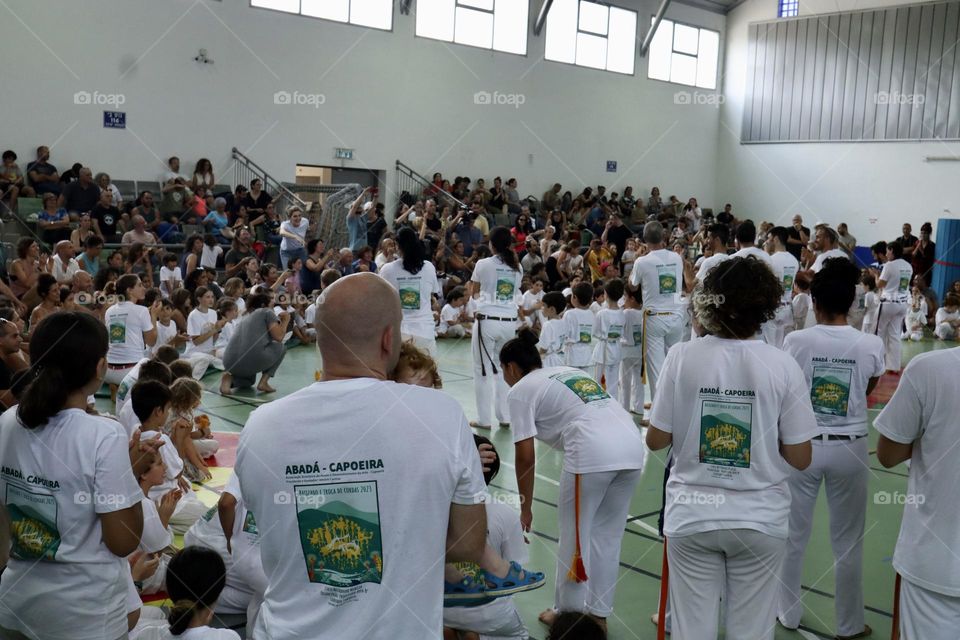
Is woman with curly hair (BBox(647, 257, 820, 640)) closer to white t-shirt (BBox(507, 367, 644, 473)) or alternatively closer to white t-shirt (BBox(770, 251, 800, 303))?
white t-shirt (BBox(507, 367, 644, 473))

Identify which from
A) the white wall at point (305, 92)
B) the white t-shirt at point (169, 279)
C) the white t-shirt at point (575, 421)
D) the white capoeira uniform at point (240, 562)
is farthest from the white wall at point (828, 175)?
the white capoeira uniform at point (240, 562)

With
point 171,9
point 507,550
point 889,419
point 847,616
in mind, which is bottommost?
point 847,616

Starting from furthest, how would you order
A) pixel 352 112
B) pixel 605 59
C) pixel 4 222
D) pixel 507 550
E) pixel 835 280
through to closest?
pixel 605 59 → pixel 352 112 → pixel 4 222 → pixel 835 280 → pixel 507 550

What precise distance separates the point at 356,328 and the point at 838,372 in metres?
2.96

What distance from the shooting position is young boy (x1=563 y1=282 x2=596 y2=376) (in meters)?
8.70

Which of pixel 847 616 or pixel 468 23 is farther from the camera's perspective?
pixel 468 23

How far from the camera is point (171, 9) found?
1694 cm

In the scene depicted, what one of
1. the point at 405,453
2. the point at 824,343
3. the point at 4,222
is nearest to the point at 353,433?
the point at 405,453

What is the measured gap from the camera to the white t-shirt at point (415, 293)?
805cm

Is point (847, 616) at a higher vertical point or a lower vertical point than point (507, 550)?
lower

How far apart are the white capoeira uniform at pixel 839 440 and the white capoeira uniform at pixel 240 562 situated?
2.58 metres

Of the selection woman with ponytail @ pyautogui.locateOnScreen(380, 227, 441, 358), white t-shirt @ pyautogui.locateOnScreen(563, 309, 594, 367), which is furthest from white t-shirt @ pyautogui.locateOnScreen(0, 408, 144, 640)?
white t-shirt @ pyautogui.locateOnScreen(563, 309, 594, 367)

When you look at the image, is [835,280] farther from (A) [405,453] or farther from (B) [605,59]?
(B) [605,59]

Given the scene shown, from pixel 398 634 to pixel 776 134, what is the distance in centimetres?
2719
